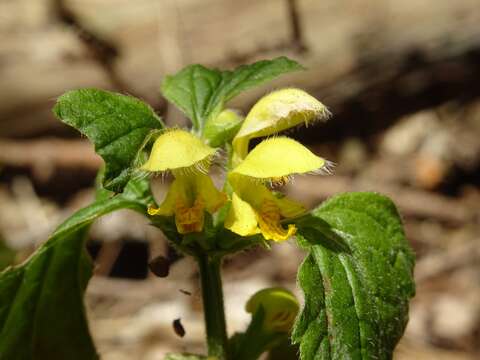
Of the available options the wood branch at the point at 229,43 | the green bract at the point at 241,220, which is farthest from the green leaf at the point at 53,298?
the wood branch at the point at 229,43

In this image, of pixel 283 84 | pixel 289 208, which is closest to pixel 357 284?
pixel 289 208

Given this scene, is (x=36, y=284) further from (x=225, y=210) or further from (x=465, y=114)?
(x=465, y=114)

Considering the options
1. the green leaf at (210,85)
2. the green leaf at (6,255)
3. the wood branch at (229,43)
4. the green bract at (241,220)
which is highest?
the green leaf at (210,85)

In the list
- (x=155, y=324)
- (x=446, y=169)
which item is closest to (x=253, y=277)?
(x=155, y=324)

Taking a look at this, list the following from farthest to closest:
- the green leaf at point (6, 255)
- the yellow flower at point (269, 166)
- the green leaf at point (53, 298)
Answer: the green leaf at point (6, 255), the green leaf at point (53, 298), the yellow flower at point (269, 166)

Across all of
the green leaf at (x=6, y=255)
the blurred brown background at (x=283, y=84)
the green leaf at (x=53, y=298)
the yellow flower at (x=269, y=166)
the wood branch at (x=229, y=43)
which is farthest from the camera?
the wood branch at (x=229, y=43)

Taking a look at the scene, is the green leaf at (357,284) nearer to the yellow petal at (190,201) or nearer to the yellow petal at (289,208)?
the yellow petal at (289,208)

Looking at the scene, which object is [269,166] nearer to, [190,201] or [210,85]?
[190,201]
